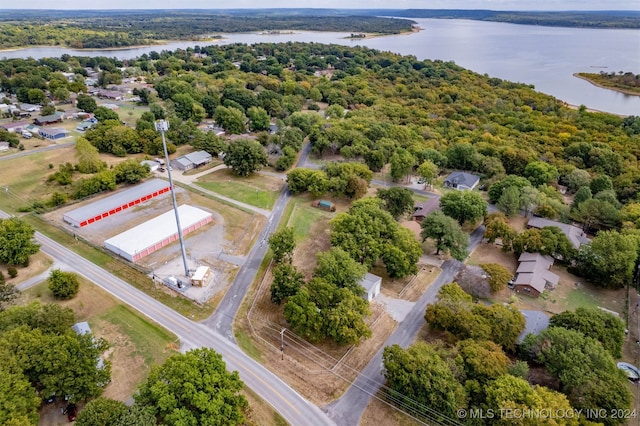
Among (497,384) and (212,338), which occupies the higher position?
(497,384)

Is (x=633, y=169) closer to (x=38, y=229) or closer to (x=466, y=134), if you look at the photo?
(x=466, y=134)

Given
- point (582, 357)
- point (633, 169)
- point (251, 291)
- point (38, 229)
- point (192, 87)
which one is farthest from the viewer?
point (192, 87)

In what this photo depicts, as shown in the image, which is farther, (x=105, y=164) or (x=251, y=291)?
(x=105, y=164)

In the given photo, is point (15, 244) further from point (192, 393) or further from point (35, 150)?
point (35, 150)

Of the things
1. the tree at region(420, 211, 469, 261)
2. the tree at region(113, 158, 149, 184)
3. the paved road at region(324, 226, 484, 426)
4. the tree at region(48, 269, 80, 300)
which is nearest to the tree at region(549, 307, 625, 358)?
the paved road at region(324, 226, 484, 426)

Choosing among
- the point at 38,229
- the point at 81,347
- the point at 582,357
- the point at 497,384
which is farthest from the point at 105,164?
the point at 582,357

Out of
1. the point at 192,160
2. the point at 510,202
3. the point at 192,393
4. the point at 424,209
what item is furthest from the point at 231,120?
the point at 192,393
